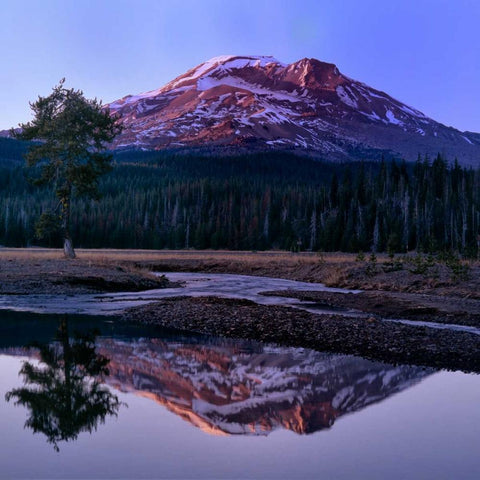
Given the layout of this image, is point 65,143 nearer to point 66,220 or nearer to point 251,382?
point 66,220

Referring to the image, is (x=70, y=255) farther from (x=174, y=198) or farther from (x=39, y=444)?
(x=174, y=198)

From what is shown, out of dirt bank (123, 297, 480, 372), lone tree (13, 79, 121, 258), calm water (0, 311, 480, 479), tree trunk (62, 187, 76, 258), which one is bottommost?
calm water (0, 311, 480, 479)

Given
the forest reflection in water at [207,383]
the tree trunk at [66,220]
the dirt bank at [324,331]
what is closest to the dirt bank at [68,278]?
the tree trunk at [66,220]

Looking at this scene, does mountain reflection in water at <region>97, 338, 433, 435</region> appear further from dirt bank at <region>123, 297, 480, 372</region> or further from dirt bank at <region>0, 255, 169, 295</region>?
dirt bank at <region>0, 255, 169, 295</region>

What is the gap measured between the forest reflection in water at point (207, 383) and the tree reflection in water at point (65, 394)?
0.02 m

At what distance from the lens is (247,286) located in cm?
4012

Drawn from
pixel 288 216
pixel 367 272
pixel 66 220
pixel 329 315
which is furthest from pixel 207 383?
pixel 288 216

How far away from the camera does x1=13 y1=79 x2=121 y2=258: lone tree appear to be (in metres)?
45.8

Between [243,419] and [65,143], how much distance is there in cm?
4016

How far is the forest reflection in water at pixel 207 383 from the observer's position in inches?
395

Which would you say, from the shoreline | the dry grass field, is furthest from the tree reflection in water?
the dry grass field

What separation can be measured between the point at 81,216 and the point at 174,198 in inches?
1068

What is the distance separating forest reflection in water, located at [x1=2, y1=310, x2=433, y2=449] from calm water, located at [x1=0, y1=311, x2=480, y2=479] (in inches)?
1.5

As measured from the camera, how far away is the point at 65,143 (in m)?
45.8
